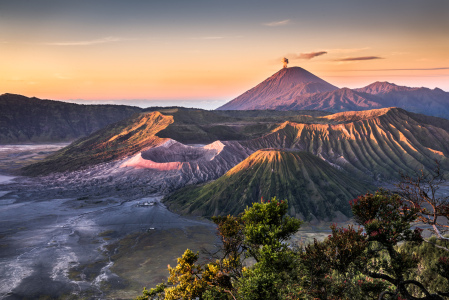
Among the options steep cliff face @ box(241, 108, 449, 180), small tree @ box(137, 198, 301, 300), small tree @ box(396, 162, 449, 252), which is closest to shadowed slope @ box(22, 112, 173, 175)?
steep cliff face @ box(241, 108, 449, 180)

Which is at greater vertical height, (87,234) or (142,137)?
(142,137)

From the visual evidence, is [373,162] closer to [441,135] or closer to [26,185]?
[441,135]

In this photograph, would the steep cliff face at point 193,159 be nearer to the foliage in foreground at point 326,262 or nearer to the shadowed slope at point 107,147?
the shadowed slope at point 107,147

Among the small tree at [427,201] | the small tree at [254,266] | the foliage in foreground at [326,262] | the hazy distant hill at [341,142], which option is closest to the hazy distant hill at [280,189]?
the hazy distant hill at [341,142]

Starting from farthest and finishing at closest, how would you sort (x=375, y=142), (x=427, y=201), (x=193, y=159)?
(x=193, y=159) → (x=375, y=142) → (x=427, y=201)

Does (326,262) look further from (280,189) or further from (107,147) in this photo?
(107,147)

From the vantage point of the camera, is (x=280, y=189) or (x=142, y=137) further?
(x=142, y=137)

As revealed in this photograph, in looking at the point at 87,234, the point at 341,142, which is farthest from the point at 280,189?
the point at 341,142
